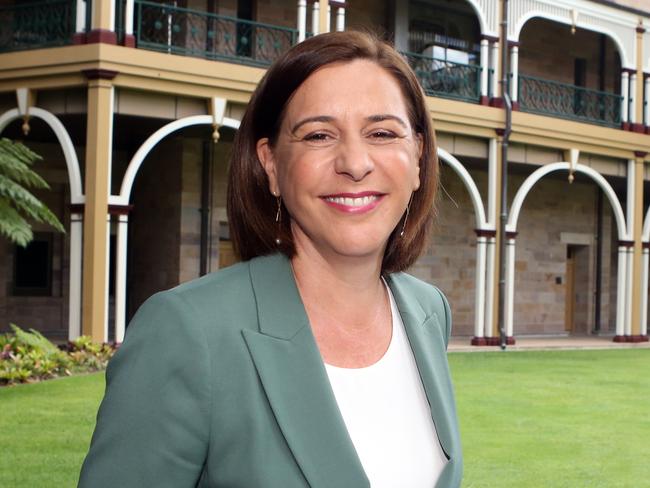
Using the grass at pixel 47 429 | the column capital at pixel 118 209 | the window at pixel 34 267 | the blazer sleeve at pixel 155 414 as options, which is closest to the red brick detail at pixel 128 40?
the column capital at pixel 118 209

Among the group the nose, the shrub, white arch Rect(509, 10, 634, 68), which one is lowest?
the shrub

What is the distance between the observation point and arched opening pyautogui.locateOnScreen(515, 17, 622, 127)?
21953 mm

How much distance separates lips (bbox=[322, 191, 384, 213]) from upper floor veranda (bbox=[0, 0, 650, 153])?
493 inches

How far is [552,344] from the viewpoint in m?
20.2

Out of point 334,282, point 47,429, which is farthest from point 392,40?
point 334,282

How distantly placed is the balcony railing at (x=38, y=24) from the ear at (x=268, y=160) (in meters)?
13.2

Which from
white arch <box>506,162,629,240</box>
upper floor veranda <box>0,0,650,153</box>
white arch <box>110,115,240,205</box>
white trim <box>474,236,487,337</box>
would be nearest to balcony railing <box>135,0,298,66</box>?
upper floor veranda <box>0,0,650,153</box>

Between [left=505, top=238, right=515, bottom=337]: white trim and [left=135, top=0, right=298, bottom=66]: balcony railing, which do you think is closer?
[left=135, top=0, right=298, bottom=66]: balcony railing

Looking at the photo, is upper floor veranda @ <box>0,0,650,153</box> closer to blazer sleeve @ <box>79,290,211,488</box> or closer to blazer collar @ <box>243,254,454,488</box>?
blazer collar @ <box>243,254,454,488</box>

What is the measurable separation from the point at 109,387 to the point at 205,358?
17 centimetres

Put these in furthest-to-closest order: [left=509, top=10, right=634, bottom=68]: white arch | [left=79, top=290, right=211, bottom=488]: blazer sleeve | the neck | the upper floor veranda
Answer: [left=509, top=10, right=634, bottom=68]: white arch < the upper floor veranda < the neck < [left=79, top=290, right=211, bottom=488]: blazer sleeve

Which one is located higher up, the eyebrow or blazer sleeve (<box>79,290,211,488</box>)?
the eyebrow

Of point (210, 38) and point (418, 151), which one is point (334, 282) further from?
point (210, 38)

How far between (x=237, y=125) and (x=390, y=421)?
1425 cm
